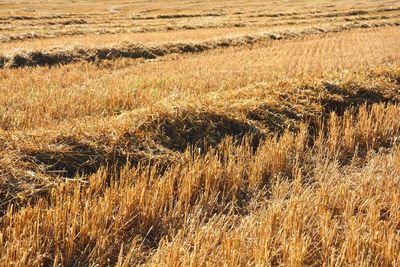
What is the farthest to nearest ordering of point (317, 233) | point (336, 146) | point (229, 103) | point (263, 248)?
1. point (229, 103)
2. point (336, 146)
3. point (317, 233)
4. point (263, 248)

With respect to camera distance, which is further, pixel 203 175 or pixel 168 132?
pixel 168 132

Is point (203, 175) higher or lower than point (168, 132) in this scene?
lower

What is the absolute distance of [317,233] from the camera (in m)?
3.60

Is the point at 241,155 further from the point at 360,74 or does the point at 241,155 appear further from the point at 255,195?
the point at 360,74

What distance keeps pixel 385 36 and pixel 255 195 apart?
20.9 meters

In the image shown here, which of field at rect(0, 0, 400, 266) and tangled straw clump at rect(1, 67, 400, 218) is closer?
field at rect(0, 0, 400, 266)

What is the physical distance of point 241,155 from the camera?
204 inches

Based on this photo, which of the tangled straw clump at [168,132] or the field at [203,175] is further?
the tangled straw clump at [168,132]

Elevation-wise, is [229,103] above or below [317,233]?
above

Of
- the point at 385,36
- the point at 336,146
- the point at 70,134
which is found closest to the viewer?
the point at 70,134

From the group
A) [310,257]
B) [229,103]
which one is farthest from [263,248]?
[229,103]

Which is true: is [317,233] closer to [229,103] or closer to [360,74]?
[229,103]

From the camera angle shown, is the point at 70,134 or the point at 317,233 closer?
the point at 317,233

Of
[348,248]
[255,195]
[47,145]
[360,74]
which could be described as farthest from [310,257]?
[360,74]
